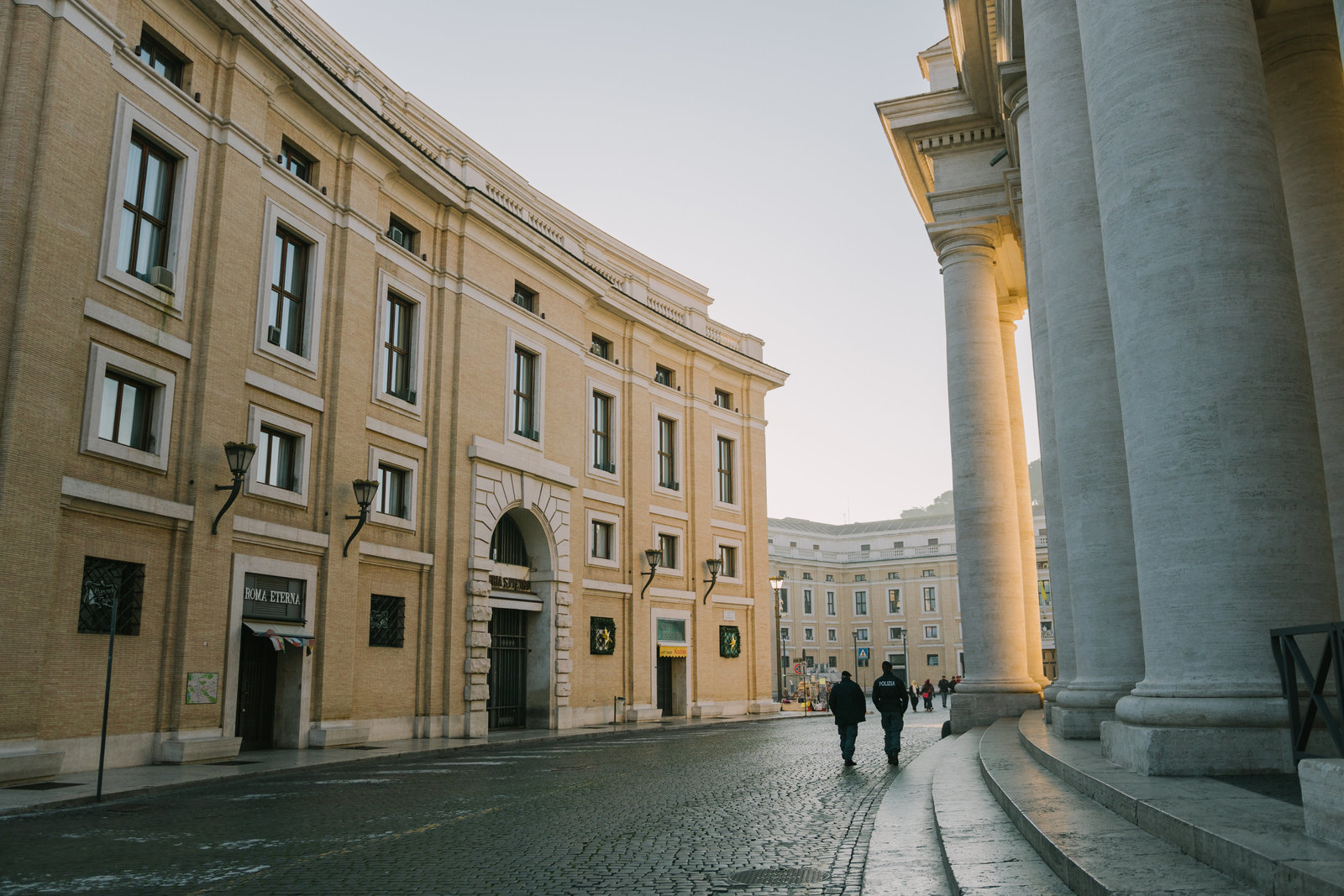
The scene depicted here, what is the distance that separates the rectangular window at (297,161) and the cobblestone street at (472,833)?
12313mm

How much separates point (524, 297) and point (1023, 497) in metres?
14.6

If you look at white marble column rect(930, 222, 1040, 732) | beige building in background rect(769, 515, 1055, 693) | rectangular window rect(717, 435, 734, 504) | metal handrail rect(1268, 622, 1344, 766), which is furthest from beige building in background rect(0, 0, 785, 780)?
beige building in background rect(769, 515, 1055, 693)

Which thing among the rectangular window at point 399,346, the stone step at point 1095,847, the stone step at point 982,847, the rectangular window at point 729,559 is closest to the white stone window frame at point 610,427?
the rectangular window at point 729,559

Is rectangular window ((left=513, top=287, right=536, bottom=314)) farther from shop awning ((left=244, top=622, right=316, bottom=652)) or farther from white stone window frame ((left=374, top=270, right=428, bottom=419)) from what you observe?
shop awning ((left=244, top=622, right=316, bottom=652))

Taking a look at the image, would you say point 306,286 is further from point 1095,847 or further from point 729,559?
point 729,559

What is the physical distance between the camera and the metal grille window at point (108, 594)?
15117mm

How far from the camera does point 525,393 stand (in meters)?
28.0

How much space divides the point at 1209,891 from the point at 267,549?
17706mm

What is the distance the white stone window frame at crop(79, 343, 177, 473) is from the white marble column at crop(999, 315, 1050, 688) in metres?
16.5

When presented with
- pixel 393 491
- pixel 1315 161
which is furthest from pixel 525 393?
pixel 1315 161

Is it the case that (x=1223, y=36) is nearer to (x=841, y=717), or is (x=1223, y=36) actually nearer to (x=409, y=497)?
(x=841, y=717)

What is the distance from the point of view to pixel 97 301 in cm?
1545

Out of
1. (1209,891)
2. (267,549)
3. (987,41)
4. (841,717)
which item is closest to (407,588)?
(267,549)

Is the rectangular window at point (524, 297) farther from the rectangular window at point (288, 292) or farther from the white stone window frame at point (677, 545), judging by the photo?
the white stone window frame at point (677, 545)
